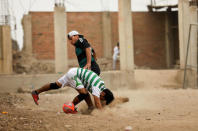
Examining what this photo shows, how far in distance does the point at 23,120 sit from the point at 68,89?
7.84 metres

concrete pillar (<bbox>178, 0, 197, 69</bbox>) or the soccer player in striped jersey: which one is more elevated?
concrete pillar (<bbox>178, 0, 197, 69</bbox>)

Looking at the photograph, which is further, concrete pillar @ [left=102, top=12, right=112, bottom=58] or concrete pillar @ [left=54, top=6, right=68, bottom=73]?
concrete pillar @ [left=102, top=12, right=112, bottom=58]

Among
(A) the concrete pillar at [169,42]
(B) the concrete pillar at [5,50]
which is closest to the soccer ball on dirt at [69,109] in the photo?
→ (B) the concrete pillar at [5,50]

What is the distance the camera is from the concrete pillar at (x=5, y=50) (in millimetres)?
17984

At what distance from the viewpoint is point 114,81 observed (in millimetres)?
13211

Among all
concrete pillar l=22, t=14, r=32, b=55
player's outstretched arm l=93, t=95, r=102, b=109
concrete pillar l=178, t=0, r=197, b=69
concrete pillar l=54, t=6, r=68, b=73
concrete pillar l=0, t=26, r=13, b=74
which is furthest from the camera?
concrete pillar l=22, t=14, r=32, b=55

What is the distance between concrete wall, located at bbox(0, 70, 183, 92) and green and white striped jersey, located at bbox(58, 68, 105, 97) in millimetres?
6695

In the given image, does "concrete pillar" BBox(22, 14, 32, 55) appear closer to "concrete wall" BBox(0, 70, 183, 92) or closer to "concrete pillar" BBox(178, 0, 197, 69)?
"concrete wall" BBox(0, 70, 183, 92)

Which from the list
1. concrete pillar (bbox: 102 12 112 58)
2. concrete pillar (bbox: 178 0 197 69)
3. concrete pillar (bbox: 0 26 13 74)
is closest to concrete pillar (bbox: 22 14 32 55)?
concrete pillar (bbox: 0 26 13 74)

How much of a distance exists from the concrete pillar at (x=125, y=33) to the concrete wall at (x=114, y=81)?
0.50 metres

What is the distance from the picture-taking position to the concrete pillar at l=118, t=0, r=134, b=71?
45.4ft

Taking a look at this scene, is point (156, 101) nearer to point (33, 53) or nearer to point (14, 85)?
point (14, 85)

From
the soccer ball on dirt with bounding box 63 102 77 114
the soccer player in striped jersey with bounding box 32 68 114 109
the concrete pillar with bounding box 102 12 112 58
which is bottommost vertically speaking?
the soccer ball on dirt with bounding box 63 102 77 114

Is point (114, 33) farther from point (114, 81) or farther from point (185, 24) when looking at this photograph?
point (114, 81)
